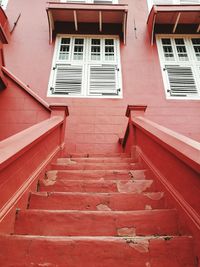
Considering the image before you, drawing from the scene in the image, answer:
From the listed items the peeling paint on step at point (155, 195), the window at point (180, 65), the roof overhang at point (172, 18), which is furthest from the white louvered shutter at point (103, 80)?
the peeling paint on step at point (155, 195)

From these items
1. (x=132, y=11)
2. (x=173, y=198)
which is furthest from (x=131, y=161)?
(x=132, y=11)

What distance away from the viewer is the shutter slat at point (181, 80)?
6.12 metres

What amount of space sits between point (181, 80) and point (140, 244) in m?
5.71

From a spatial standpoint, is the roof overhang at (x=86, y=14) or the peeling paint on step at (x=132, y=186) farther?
the roof overhang at (x=86, y=14)

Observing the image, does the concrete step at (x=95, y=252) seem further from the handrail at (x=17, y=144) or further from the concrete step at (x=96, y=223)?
the handrail at (x=17, y=144)

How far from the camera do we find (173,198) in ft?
6.72

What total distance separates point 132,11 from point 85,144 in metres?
5.24

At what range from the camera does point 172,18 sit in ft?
22.2

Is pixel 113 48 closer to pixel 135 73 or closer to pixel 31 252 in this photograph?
pixel 135 73

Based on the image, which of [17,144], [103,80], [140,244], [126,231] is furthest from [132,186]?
[103,80]

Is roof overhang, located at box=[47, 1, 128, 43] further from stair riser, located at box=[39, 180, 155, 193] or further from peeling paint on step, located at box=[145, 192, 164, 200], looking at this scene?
peeling paint on step, located at box=[145, 192, 164, 200]

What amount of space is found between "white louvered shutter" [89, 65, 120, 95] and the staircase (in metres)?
3.74

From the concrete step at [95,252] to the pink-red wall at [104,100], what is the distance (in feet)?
12.4

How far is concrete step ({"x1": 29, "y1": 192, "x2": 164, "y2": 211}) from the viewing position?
7.20 ft
